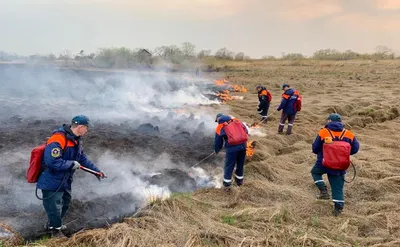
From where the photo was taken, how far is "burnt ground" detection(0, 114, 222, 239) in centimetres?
593

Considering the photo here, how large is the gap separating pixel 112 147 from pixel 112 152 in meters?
0.42

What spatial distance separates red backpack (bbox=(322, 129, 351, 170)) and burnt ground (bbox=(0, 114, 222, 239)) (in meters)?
2.99

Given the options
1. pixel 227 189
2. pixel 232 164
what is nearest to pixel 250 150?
pixel 232 164

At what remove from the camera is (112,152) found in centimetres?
949

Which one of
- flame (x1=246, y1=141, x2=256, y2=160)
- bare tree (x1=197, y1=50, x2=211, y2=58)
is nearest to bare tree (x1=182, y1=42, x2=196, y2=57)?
bare tree (x1=197, y1=50, x2=211, y2=58)

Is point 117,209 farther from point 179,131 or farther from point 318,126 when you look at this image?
point 318,126

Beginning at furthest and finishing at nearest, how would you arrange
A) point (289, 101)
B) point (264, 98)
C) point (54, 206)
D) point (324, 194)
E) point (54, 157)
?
point (264, 98) < point (289, 101) < point (324, 194) < point (54, 206) < point (54, 157)

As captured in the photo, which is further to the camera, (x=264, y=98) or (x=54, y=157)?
(x=264, y=98)

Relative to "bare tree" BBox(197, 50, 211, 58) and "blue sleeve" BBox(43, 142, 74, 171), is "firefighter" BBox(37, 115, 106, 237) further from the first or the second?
"bare tree" BBox(197, 50, 211, 58)

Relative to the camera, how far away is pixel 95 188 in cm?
737

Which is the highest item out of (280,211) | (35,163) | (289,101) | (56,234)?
(289,101)

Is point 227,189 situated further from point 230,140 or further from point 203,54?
point 203,54

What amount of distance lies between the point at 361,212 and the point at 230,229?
2.79m

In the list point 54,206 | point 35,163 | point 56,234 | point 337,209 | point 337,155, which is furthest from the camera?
point 337,209
